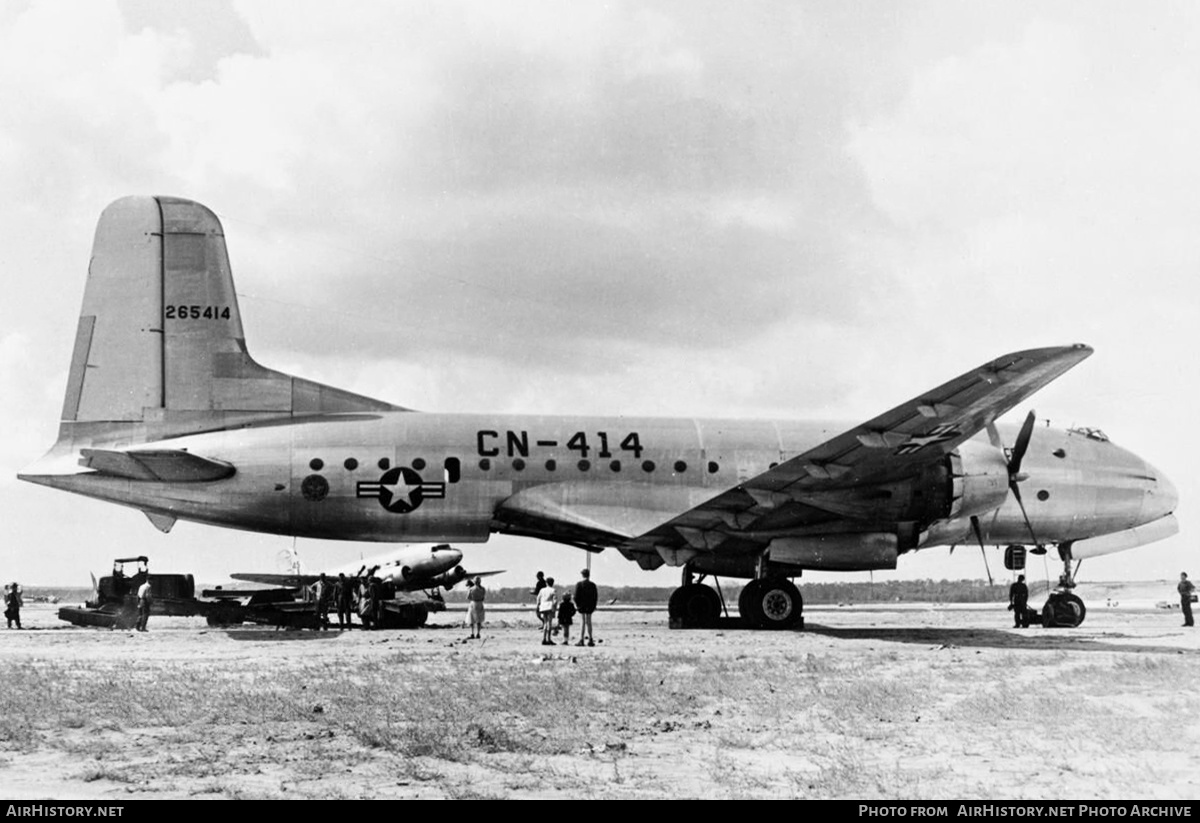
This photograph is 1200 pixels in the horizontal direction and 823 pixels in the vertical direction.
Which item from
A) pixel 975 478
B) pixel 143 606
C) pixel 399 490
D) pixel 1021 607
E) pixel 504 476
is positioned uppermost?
pixel 504 476

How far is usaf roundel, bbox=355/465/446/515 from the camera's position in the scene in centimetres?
1970

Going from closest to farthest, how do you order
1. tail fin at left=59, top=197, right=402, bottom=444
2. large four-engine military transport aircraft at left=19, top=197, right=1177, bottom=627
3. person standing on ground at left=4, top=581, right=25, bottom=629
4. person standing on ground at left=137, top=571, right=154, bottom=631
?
large four-engine military transport aircraft at left=19, top=197, right=1177, bottom=627 → tail fin at left=59, top=197, right=402, bottom=444 → person standing on ground at left=137, top=571, right=154, bottom=631 → person standing on ground at left=4, top=581, right=25, bottom=629

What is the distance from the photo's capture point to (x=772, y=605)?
751 inches

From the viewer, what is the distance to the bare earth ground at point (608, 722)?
6.61 m

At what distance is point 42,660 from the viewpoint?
1470 cm

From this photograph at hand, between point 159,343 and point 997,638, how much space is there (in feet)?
52.8

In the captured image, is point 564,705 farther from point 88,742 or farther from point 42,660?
point 42,660

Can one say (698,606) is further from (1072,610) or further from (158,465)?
(158,465)

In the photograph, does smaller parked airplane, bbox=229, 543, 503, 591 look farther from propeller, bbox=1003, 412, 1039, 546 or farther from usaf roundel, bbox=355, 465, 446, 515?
propeller, bbox=1003, 412, 1039, 546

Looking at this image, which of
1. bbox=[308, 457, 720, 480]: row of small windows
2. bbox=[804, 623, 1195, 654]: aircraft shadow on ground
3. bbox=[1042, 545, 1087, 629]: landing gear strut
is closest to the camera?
bbox=[804, 623, 1195, 654]: aircraft shadow on ground

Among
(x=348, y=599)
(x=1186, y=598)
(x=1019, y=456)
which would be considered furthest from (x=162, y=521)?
(x=1186, y=598)

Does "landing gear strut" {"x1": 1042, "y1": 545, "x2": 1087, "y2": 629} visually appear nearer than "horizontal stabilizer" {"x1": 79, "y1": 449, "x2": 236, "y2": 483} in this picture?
No

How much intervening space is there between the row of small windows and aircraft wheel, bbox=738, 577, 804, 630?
9.39ft

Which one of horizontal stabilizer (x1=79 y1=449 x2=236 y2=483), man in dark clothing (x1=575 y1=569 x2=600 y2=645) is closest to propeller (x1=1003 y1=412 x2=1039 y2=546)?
man in dark clothing (x1=575 y1=569 x2=600 y2=645)
